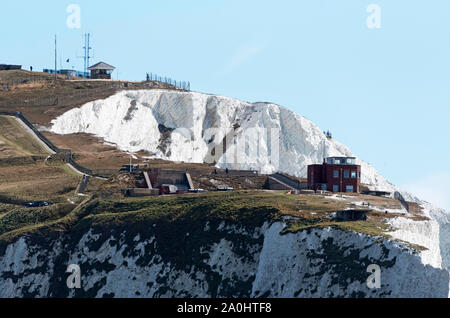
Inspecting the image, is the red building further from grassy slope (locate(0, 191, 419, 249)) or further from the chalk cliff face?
the chalk cliff face

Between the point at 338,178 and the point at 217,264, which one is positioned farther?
the point at 338,178

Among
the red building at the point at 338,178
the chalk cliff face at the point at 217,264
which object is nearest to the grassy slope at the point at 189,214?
the chalk cliff face at the point at 217,264

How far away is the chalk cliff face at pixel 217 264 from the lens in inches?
5305

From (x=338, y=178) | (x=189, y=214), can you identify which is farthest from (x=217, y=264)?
(x=338, y=178)

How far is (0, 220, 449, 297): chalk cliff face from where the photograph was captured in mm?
Answer: 134750

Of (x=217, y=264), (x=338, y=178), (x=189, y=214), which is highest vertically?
(x=338, y=178)

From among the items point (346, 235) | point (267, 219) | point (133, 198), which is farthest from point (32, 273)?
point (346, 235)

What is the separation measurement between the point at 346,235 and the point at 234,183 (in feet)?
181

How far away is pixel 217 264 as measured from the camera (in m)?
155

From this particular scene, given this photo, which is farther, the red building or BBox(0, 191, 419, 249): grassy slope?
the red building

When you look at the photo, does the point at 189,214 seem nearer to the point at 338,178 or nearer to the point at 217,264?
the point at 217,264

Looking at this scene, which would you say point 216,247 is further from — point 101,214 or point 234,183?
point 234,183

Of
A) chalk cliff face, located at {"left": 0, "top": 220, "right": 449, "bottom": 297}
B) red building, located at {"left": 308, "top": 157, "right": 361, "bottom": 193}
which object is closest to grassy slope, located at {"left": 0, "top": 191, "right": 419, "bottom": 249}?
chalk cliff face, located at {"left": 0, "top": 220, "right": 449, "bottom": 297}
